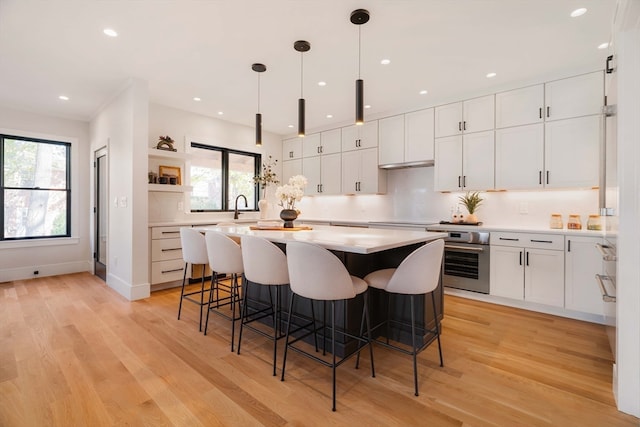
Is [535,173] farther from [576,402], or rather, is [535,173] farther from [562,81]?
[576,402]

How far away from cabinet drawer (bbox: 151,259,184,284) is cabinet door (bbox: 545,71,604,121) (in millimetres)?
5087

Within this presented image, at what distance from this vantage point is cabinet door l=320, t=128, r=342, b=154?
5.57 m

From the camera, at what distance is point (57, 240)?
516cm

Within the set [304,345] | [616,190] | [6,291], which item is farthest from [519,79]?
[6,291]

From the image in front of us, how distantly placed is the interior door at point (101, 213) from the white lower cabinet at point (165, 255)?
3.43 feet

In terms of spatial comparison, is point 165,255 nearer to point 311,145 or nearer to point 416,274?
point 311,145

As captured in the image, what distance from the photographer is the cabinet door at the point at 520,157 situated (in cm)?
360

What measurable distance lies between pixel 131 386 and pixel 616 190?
10.9 ft

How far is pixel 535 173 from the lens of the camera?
3.62m

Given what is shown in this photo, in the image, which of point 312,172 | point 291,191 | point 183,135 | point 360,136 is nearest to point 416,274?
point 291,191

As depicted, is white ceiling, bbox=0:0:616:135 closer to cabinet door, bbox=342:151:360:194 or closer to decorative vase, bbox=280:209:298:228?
cabinet door, bbox=342:151:360:194

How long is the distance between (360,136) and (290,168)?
1.80 meters

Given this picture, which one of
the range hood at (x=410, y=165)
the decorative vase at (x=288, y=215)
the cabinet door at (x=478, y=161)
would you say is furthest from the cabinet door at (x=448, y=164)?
the decorative vase at (x=288, y=215)

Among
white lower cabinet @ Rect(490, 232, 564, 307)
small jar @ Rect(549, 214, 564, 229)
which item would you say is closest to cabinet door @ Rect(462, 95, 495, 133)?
small jar @ Rect(549, 214, 564, 229)
